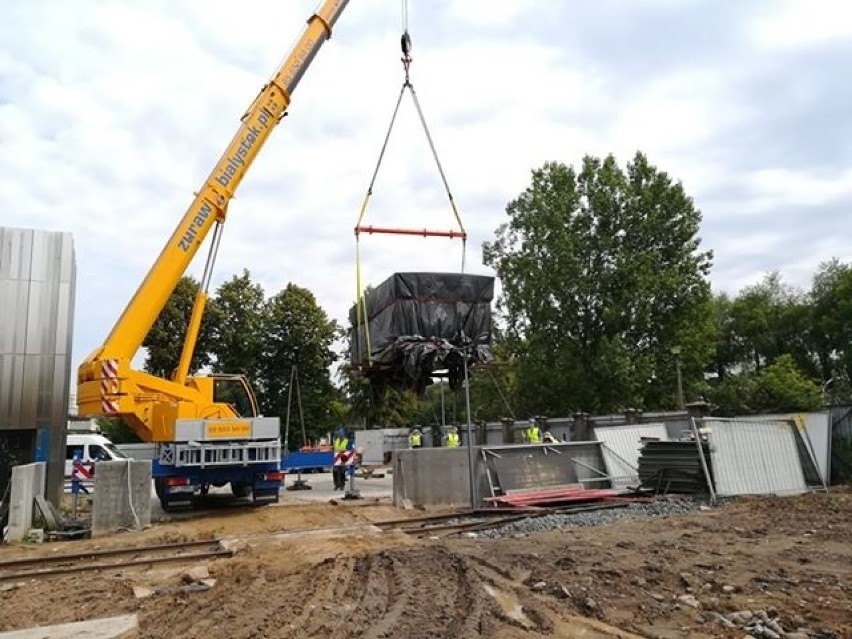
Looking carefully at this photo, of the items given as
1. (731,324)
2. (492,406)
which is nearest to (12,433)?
(492,406)

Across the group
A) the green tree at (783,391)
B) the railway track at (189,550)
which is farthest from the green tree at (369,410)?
the railway track at (189,550)

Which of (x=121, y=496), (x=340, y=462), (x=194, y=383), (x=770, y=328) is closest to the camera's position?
(x=121, y=496)

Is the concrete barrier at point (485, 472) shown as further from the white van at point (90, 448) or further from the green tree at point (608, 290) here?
the green tree at point (608, 290)

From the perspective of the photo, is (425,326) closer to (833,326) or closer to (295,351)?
(295,351)

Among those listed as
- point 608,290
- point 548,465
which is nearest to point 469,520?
point 548,465

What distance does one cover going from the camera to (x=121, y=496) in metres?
12.4

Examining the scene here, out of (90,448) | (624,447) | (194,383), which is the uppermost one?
(194,383)

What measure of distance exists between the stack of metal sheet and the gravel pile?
65cm

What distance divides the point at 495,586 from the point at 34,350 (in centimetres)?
Result: 1201

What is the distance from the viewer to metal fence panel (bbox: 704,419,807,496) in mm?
13859

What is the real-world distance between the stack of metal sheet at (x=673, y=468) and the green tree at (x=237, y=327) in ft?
82.5

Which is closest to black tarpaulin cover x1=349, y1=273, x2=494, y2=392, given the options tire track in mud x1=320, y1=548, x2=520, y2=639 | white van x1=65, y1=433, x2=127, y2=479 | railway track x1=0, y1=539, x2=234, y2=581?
railway track x1=0, y1=539, x2=234, y2=581

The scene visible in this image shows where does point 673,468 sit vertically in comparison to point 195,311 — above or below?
below

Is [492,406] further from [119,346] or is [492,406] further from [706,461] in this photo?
[119,346]
